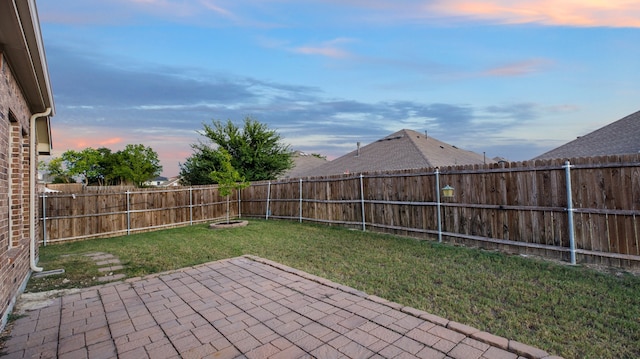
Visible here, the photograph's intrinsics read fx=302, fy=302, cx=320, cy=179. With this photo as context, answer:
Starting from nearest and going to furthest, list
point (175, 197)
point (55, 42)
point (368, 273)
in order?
point (368, 273) < point (55, 42) < point (175, 197)

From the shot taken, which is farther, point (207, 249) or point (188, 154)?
point (188, 154)

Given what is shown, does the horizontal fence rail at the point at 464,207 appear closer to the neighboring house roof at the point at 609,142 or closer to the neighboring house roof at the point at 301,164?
the neighboring house roof at the point at 609,142

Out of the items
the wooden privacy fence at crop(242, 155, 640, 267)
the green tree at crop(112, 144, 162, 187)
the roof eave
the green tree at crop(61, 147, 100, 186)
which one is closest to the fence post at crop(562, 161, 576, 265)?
the wooden privacy fence at crop(242, 155, 640, 267)

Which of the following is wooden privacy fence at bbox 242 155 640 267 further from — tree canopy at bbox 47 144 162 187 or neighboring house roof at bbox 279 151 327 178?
tree canopy at bbox 47 144 162 187

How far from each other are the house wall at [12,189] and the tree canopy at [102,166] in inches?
1543

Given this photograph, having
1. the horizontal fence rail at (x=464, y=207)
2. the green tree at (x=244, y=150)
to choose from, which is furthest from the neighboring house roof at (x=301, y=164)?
the horizontal fence rail at (x=464, y=207)

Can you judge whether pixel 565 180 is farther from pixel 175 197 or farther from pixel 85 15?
pixel 175 197

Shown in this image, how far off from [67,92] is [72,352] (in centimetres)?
1088

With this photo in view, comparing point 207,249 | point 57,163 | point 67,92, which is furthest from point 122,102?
point 57,163

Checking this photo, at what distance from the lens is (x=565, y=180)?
4.70 meters

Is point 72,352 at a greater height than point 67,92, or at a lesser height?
lesser

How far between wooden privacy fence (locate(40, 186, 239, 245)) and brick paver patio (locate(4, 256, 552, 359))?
20.7 feet

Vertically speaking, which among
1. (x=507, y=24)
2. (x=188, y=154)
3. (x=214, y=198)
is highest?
(x=507, y=24)

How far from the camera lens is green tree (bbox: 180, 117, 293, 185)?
1802cm
